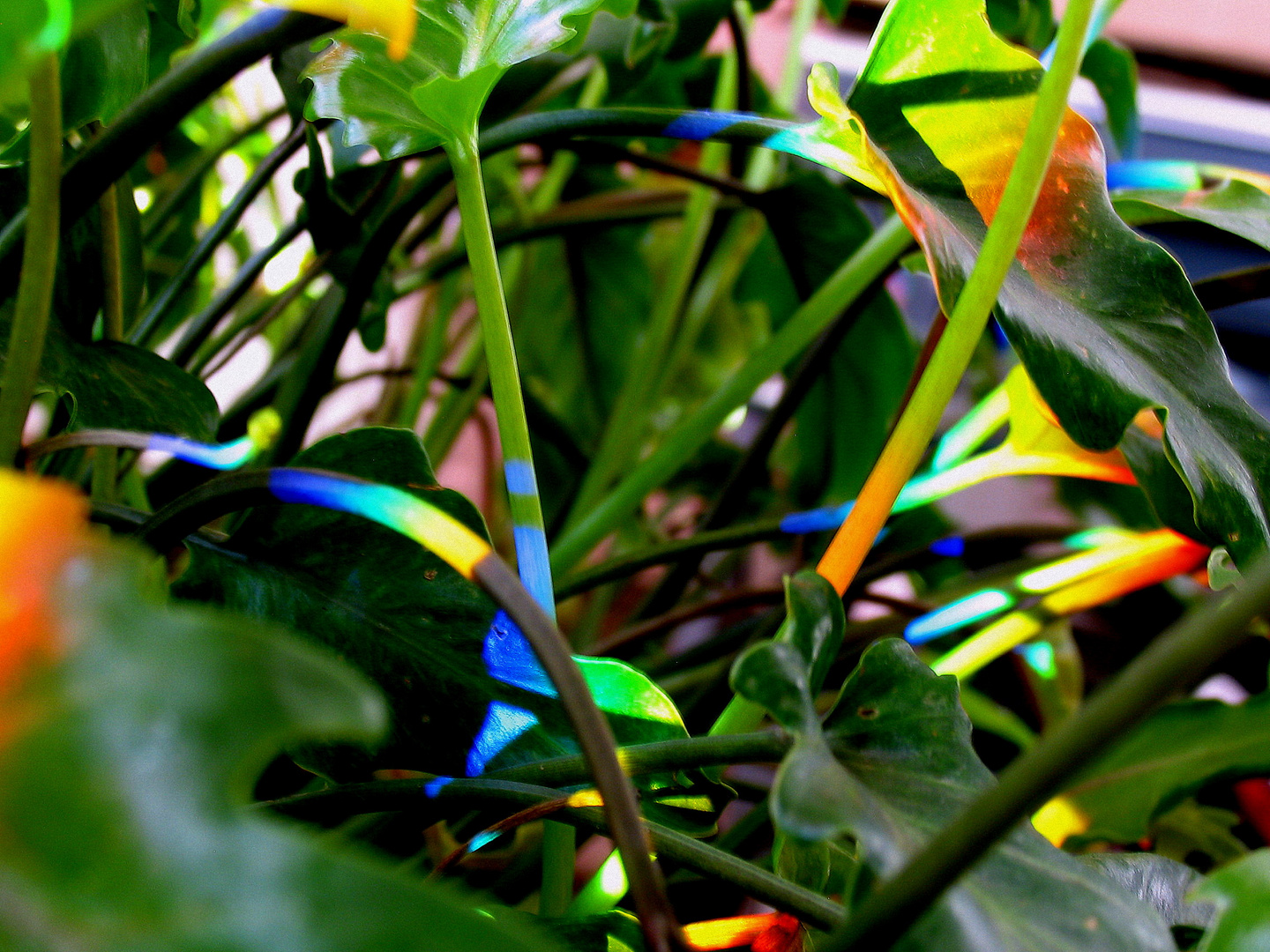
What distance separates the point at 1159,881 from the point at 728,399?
192mm

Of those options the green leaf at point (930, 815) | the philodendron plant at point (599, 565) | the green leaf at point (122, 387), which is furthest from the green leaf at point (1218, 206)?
the green leaf at point (122, 387)

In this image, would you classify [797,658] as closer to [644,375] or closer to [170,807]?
[170,807]

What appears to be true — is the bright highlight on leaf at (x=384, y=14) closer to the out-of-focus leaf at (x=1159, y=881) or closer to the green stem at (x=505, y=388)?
the green stem at (x=505, y=388)

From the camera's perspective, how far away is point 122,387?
199mm

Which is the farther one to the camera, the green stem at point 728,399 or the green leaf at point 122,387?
the green stem at point 728,399

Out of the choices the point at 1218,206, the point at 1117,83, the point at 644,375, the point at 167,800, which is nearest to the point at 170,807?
the point at 167,800

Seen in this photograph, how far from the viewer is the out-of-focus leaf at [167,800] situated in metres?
0.07

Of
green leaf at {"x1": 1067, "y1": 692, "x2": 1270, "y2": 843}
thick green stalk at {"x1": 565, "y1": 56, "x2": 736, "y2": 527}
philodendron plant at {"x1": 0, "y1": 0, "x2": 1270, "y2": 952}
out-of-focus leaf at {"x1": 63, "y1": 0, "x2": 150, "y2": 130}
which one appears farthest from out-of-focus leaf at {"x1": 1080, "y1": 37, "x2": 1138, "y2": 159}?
out-of-focus leaf at {"x1": 63, "y1": 0, "x2": 150, "y2": 130}

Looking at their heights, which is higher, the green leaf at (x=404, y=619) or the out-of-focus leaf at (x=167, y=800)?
the out-of-focus leaf at (x=167, y=800)

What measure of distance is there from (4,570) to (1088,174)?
0.22 m

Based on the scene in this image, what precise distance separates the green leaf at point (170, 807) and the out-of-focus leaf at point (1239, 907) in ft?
0.31

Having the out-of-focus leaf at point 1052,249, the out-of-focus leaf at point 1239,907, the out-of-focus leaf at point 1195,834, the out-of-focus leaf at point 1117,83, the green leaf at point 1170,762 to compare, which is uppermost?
the out-of-focus leaf at point 1117,83

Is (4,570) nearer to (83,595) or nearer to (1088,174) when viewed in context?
(83,595)

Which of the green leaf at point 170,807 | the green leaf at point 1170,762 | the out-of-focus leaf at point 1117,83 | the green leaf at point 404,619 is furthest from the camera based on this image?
the out-of-focus leaf at point 1117,83
